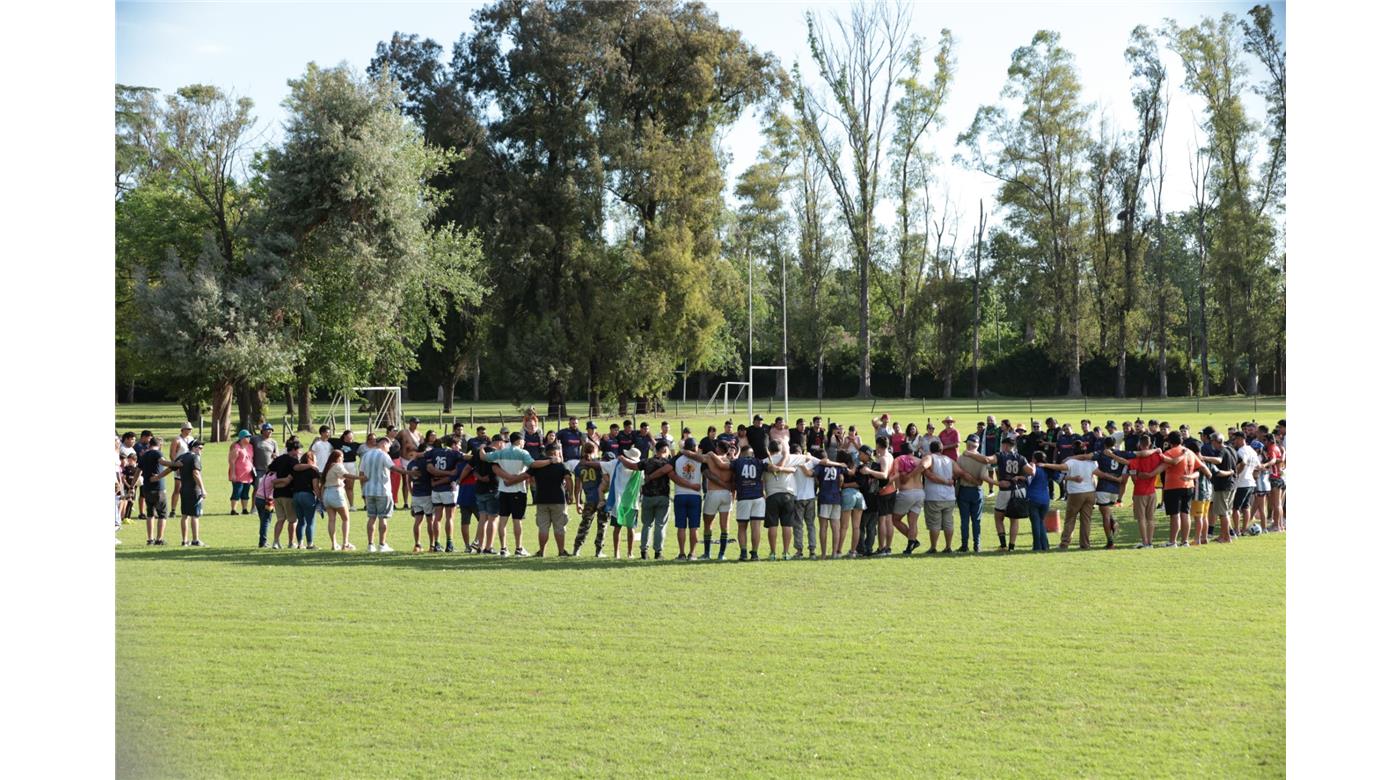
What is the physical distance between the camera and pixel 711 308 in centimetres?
4247

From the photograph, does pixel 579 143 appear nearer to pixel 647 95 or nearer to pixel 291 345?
pixel 647 95

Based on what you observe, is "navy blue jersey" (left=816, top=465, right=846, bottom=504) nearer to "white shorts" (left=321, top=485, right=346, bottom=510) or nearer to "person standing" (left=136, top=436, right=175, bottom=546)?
"white shorts" (left=321, top=485, right=346, bottom=510)

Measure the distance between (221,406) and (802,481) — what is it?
26595 millimetres

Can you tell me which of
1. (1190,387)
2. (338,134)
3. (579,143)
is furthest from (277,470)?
(1190,387)

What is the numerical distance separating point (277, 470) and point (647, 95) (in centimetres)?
2852

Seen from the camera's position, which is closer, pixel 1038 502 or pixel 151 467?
pixel 1038 502

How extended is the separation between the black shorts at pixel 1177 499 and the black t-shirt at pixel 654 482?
6.63m

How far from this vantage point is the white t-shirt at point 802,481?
14156mm

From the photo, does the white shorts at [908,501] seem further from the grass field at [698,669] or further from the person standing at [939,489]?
the grass field at [698,669]

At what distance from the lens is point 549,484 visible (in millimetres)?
13969

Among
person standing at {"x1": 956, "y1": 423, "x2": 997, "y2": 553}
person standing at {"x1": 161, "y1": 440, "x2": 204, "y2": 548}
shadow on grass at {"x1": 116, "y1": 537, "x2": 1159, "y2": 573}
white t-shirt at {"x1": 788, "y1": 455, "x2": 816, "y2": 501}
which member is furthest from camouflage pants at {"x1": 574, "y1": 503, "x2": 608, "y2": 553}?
person standing at {"x1": 161, "y1": 440, "x2": 204, "y2": 548}

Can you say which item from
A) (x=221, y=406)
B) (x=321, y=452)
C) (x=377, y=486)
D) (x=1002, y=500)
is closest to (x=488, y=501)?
(x=377, y=486)

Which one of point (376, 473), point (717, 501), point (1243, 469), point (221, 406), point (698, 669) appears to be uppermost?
point (221, 406)

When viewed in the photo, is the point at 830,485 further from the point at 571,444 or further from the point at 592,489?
the point at 571,444
